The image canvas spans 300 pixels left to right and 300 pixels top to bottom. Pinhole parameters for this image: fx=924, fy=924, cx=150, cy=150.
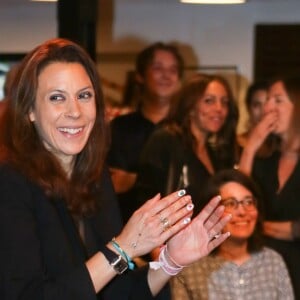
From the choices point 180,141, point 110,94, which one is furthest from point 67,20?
point 110,94

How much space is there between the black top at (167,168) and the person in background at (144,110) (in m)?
0.33

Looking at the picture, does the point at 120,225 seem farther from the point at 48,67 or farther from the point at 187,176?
the point at 187,176

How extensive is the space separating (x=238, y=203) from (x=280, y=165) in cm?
57

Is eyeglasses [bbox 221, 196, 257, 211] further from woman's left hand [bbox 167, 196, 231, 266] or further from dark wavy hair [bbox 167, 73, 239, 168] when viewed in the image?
woman's left hand [bbox 167, 196, 231, 266]

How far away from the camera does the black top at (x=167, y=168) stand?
11.8 feet

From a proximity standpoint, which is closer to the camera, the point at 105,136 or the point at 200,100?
the point at 105,136

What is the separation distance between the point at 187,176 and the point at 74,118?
1722 mm

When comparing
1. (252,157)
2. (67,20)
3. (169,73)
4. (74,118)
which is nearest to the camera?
(74,118)

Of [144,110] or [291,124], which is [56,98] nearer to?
[291,124]

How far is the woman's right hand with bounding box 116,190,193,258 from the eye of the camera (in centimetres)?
185

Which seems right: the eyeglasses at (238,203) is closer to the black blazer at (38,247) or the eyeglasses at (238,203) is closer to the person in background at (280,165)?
the person in background at (280,165)

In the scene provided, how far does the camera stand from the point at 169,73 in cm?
435

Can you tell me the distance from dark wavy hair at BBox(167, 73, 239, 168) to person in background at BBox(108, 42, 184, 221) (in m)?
0.23

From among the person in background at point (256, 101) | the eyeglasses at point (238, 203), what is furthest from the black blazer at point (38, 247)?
the person in background at point (256, 101)
